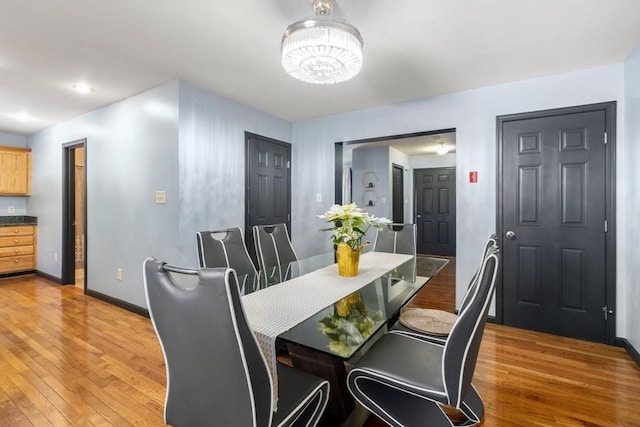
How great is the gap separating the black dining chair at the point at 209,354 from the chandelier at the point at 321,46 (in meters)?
1.27

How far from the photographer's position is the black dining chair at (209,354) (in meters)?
0.86

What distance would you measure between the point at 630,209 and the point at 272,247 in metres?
2.90

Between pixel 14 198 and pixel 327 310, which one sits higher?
pixel 14 198

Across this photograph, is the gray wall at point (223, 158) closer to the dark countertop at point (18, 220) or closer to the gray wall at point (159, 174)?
the gray wall at point (159, 174)

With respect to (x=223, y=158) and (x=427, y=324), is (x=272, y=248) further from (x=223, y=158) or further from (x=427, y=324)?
(x=427, y=324)

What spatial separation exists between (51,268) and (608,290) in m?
6.83

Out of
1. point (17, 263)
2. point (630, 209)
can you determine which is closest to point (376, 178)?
point (630, 209)

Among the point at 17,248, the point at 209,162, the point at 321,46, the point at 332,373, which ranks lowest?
the point at 332,373

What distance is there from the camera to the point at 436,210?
725cm

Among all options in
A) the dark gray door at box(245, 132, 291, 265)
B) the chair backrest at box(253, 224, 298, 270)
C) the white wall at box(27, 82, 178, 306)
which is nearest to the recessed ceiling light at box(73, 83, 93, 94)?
the white wall at box(27, 82, 178, 306)

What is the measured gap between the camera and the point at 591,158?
275 cm

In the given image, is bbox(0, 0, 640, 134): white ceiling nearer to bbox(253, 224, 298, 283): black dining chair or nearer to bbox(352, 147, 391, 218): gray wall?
bbox(253, 224, 298, 283): black dining chair

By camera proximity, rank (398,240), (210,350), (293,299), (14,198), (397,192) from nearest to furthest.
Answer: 1. (210,350)
2. (293,299)
3. (398,240)
4. (14,198)
5. (397,192)

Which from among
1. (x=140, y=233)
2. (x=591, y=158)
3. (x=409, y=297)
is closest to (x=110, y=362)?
(x=140, y=233)
